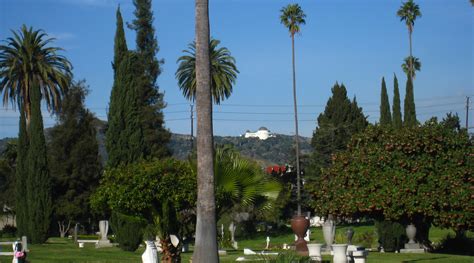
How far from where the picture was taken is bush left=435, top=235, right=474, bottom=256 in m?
40.5

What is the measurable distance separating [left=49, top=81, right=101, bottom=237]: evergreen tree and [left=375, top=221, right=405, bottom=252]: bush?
2590 centimetres

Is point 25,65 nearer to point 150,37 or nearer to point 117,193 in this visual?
point 150,37

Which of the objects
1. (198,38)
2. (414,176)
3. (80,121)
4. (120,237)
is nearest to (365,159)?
(414,176)

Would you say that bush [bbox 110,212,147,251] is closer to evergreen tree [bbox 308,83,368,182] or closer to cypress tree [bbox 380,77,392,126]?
cypress tree [bbox 380,77,392,126]

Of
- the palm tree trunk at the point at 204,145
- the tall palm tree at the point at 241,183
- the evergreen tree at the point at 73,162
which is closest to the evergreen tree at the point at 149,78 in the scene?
the evergreen tree at the point at 73,162

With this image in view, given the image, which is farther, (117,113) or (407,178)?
(117,113)

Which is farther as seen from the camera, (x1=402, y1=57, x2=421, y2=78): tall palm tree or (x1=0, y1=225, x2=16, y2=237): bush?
(x1=402, y1=57, x2=421, y2=78): tall palm tree

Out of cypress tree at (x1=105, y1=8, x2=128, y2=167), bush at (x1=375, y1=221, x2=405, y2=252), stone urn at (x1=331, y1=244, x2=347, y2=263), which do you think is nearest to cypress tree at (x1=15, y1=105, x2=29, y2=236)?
cypress tree at (x1=105, y1=8, x2=128, y2=167)

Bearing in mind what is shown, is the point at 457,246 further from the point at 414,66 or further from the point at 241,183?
the point at 414,66

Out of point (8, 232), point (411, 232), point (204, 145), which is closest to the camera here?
point (204, 145)

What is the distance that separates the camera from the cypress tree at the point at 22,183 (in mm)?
43938

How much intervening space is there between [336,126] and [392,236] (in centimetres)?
3615

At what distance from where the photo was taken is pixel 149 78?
68.4 m

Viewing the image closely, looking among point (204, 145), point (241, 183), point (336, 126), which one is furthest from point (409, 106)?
point (204, 145)
